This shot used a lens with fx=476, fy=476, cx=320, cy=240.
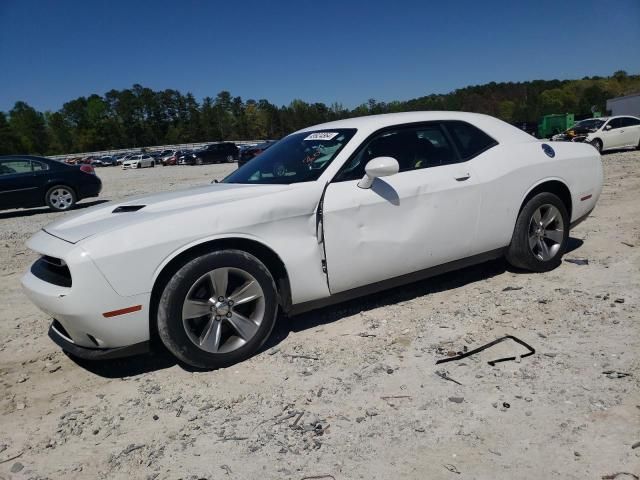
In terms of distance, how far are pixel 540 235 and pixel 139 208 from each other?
340 centimetres

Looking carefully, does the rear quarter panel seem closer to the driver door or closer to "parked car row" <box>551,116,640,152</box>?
the driver door

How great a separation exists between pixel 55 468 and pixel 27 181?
34.3ft

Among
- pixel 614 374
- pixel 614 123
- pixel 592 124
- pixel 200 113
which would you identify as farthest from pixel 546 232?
pixel 200 113

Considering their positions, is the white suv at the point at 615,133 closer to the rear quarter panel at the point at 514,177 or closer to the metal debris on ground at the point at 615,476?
the rear quarter panel at the point at 514,177

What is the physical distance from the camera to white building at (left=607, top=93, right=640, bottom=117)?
183 ft

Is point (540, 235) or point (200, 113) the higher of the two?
point (200, 113)

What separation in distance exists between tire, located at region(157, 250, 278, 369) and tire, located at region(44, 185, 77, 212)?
32.5 feet

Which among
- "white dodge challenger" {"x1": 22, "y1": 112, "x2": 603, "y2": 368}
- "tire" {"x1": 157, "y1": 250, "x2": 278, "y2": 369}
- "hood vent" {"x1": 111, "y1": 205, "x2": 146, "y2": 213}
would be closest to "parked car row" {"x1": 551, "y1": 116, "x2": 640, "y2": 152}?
"white dodge challenger" {"x1": 22, "y1": 112, "x2": 603, "y2": 368}

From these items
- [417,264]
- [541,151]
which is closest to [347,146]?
[417,264]

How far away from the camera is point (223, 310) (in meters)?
3.02

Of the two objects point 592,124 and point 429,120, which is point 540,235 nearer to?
point 429,120

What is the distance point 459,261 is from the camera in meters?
3.90

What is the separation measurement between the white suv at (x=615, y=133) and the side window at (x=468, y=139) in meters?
15.0

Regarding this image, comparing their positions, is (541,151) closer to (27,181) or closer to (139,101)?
(27,181)
